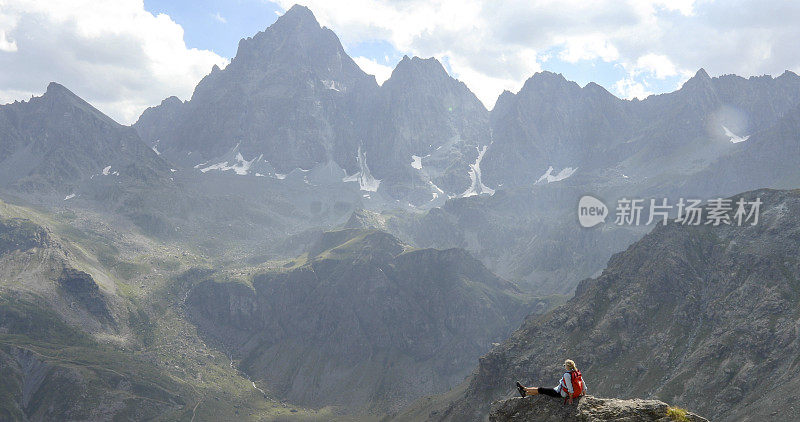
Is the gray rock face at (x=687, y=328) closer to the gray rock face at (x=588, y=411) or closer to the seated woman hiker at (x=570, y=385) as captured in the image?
the gray rock face at (x=588, y=411)

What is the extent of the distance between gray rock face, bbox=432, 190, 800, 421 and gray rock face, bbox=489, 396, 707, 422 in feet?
323

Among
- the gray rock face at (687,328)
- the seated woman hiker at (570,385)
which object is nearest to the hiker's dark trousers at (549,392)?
the seated woman hiker at (570,385)

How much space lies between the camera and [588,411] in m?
21.9

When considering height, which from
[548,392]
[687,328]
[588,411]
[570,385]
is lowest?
[687,328]

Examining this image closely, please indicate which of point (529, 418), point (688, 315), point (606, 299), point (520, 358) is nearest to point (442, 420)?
point (520, 358)

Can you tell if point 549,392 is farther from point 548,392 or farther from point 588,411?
point 588,411

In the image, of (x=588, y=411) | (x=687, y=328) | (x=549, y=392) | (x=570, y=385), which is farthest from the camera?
(x=687, y=328)

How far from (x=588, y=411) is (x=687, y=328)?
14944 cm

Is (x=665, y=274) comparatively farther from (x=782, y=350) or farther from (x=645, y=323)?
(x=782, y=350)

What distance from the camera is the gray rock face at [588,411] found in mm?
20656

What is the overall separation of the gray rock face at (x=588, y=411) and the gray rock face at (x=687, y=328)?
323 ft

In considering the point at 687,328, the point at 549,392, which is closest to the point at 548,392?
the point at 549,392

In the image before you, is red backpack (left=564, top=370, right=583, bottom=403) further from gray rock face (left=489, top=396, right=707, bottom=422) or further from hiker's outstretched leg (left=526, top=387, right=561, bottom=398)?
hiker's outstretched leg (left=526, top=387, right=561, bottom=398)

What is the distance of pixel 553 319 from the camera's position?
18138 centimetres
